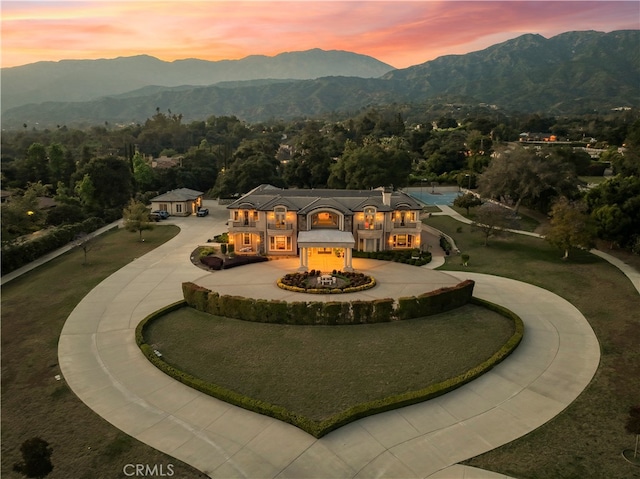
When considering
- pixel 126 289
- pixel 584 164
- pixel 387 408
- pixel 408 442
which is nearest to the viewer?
pixel 408 442

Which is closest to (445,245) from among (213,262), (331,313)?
(331,313)

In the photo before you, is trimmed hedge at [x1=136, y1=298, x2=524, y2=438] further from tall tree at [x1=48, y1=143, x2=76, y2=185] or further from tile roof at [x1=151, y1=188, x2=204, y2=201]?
tall tree at [x1=48, y1=143, x2=76, y2=185]

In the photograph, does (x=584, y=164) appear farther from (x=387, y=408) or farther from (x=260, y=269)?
(x=387, y=408)

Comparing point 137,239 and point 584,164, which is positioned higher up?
point 584,164

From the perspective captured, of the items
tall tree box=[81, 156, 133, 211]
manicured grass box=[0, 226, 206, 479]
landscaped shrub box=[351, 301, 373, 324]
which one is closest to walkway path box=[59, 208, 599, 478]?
manicured grass box=[0, 226, 206, 479]

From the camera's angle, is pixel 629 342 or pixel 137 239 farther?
pixel 137 239

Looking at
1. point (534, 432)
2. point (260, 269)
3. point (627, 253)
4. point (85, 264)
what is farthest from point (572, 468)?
point (85, 264)

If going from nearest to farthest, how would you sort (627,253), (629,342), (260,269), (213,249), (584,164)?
(629,342)
(260,269)
(627,253)
(213,249)
(584,164)
